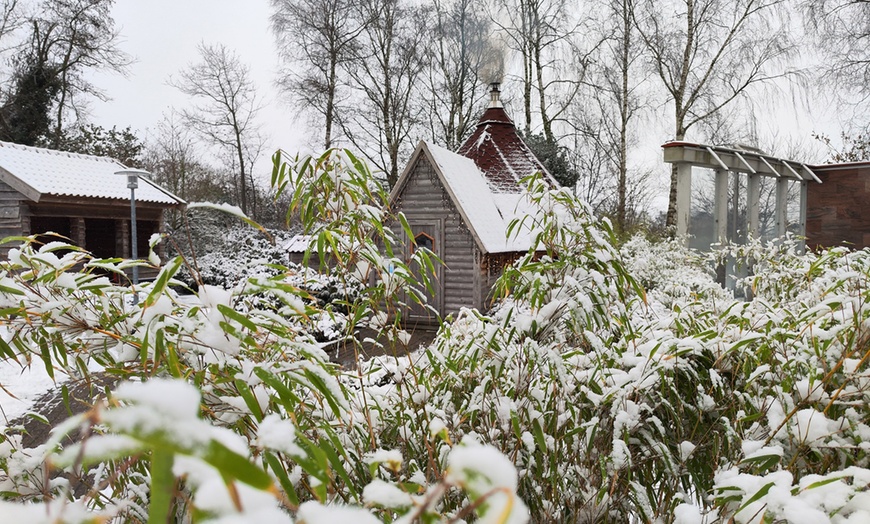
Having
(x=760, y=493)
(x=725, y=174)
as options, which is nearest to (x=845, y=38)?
(x=725, y=174)

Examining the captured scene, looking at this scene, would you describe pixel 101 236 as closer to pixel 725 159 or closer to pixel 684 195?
pixel 684 195

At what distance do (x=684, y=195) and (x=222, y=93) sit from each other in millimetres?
19012

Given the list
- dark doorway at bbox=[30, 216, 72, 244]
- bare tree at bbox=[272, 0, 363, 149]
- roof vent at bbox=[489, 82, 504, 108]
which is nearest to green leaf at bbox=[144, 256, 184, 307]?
roof vent at bbox=[489, 82, 504, 108]

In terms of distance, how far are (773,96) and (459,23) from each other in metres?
10.9

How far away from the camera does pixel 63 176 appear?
12578mm

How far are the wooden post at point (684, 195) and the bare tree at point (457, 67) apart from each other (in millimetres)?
12458

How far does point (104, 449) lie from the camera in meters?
0.42

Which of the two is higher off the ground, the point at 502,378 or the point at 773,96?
the point at 773,96

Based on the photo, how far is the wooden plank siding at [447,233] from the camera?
11.3 meters

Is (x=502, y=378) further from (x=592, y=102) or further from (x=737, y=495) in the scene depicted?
(x=592, y=102)

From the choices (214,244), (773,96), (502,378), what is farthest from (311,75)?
(502,378)

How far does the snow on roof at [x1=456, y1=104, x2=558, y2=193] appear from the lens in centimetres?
1354

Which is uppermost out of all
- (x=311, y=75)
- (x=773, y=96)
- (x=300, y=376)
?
(x=311, y=75)

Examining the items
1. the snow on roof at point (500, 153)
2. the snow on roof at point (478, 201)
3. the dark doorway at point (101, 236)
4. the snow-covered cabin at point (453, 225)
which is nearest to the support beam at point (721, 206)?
the snow on roof at point (478, 201)
